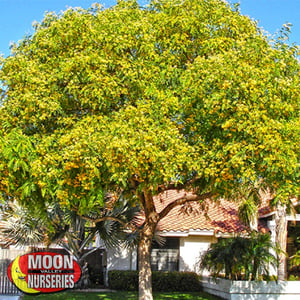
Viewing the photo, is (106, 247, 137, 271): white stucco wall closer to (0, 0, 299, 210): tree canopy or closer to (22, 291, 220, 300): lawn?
(22, 291, 220, 300): lawn

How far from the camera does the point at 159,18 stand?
1259 cm

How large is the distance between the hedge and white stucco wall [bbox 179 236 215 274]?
813 mm

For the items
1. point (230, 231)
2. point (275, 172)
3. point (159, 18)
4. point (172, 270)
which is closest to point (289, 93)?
point (275, 172)

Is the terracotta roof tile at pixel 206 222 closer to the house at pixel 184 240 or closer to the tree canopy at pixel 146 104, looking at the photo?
the house at pixel 184 240

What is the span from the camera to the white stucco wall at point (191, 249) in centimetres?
2301

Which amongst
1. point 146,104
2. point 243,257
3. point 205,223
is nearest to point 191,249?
Answer: point 205,223

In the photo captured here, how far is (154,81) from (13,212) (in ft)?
36.6

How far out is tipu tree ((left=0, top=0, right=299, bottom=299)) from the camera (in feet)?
33.7

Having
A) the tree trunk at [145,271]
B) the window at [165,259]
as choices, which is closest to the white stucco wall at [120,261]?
the window at [165,259]

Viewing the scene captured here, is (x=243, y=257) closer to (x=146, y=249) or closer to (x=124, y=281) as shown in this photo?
(x=146, y=249)

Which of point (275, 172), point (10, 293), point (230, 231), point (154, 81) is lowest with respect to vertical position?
point (10, 293)

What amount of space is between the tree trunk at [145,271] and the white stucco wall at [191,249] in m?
9.03

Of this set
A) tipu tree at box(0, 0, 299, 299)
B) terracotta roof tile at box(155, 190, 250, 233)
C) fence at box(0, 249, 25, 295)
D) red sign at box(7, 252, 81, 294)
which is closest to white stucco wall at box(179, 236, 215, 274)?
terracotta roof tile at box(155, 190, 250, 233)

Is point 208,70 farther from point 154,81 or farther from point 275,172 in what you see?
point 275,172
